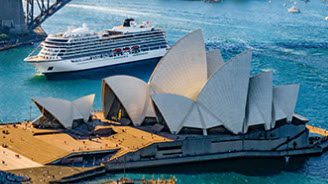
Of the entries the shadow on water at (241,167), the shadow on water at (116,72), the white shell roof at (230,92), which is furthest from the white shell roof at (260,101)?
the shadow on water at (116,72)

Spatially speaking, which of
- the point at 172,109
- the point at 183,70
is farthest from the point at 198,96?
the point at 183,70

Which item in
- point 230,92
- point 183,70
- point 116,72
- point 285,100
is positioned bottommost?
point 116,72

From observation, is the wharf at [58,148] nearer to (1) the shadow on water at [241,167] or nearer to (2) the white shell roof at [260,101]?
(1) the shadow on water at [241,167]

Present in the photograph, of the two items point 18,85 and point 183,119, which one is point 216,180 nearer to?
point 183,119

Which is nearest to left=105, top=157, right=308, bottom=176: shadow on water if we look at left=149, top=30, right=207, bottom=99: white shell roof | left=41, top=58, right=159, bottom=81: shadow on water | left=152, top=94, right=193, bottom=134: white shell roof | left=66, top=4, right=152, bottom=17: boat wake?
left=152, top=94, right=193, bottom=134: white shell roof

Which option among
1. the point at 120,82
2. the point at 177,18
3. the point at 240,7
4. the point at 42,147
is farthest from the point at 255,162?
the point at 240,7

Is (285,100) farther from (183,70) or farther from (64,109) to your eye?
(64,109)

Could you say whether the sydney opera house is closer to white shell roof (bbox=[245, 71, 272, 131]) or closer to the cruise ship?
white shell roof (bbox=[245, 71, 272, 131])
